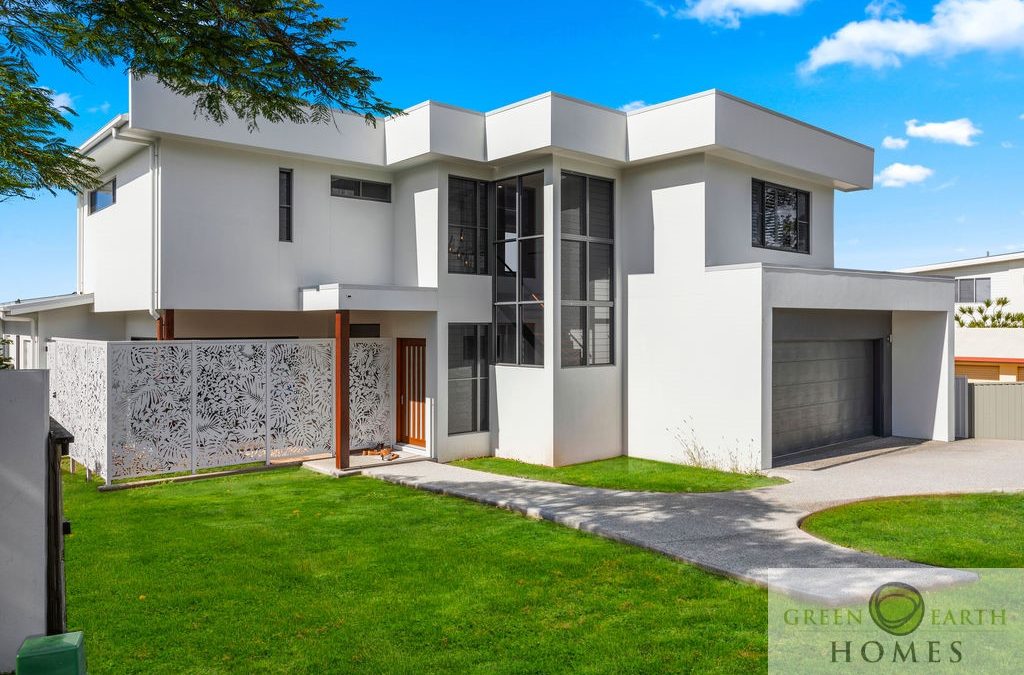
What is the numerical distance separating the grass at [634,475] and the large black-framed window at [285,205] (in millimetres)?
5496

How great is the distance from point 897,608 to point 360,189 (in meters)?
11.9

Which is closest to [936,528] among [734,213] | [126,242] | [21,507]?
[734,213]

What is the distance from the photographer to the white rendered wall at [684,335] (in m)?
12.3

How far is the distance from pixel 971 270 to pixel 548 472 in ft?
85.1

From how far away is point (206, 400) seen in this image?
39.0ft

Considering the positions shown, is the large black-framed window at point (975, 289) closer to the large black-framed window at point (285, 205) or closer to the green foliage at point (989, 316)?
the green foliage at point (989, 316)

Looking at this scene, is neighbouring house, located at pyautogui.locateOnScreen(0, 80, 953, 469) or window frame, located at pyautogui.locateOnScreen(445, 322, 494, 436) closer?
neighbouring house, located at pyautogui.locateOnScreen(0, 80, 953, 469)

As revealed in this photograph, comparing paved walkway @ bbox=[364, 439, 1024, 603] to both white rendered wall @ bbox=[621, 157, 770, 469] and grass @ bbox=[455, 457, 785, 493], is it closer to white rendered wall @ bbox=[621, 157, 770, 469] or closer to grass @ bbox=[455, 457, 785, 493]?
grass @ bbox=[455, 457, 785, 493]

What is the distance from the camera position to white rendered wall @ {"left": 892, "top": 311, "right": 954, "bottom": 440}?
51.6 ft

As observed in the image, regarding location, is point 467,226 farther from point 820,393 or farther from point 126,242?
point 820,393

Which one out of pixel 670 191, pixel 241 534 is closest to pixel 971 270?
pixel 670 191

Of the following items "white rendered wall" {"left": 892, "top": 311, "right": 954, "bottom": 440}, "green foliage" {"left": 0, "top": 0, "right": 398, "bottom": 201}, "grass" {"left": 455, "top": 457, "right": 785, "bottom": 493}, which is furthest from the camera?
"white rendered wall" {"left": 892, "top": 311, "right": 954, "bottom": 440}

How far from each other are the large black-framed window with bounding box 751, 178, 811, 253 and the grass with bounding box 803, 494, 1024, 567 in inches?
253

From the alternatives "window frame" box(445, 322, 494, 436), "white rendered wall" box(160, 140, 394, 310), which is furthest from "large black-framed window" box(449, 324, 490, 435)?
"white rendered wall" box(160, 140, 394, 310)
